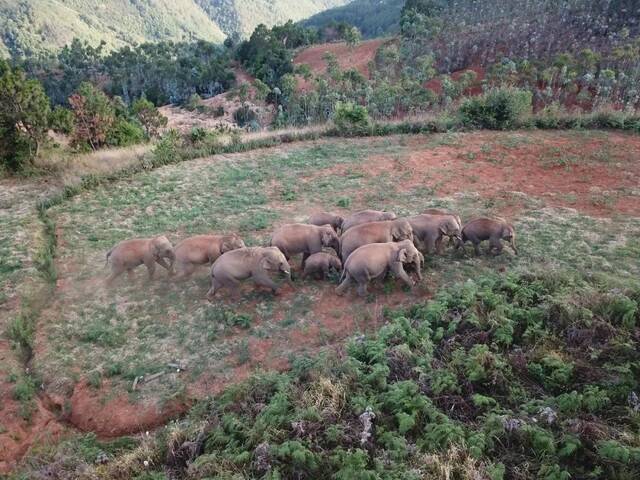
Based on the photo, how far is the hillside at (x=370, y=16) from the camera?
356 ft

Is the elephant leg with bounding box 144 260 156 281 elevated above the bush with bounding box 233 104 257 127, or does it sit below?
above

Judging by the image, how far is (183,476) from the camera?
4.82m

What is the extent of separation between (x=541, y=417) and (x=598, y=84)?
41.7 metres

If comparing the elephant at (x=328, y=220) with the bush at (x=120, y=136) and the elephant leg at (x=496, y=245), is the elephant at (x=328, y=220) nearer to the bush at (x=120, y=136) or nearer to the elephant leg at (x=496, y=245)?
the elephant leg at (x=496, y=245)

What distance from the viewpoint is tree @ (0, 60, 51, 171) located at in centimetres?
1573

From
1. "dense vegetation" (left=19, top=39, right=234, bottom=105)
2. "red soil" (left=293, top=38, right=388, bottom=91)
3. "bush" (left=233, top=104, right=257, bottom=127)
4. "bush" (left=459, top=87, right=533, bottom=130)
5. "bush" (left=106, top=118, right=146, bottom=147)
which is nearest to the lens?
"bush" (left=459, top=87, right=533, bottom=130)

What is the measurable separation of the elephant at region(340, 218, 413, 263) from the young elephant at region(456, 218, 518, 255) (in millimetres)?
1271

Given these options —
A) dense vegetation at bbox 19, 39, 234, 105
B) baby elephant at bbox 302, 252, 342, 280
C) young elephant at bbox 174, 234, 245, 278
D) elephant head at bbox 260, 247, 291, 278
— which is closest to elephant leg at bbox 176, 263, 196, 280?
young elephant at bbox 174, 234, 245, 278

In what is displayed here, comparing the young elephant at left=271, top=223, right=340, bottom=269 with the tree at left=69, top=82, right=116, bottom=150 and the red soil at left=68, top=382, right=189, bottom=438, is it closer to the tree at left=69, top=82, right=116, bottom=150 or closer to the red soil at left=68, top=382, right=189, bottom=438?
the red soil at left=68, top=382, right=189, bottom=438

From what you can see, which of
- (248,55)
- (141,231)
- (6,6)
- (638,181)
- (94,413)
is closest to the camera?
(94,413)

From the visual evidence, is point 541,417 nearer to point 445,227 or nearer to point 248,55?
point 445,227

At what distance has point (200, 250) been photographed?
9219 mm

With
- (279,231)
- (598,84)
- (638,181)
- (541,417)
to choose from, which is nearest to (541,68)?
(598,84)

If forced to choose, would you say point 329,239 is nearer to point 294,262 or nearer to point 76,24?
point 294,262
